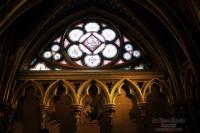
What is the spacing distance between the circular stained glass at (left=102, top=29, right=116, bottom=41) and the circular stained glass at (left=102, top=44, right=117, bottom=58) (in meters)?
0.22

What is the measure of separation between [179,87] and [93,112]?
2223 mm

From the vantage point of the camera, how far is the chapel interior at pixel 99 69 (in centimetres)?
755

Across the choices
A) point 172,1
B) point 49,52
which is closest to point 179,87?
point 172,1

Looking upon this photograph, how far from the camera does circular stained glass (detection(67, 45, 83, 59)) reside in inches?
352

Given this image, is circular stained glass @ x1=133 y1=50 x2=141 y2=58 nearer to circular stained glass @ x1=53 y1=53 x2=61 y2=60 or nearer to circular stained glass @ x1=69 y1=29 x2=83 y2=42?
circular stained glass @ x1=69 y1=29 x2=83 y2=42

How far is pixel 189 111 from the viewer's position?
742 centimetres

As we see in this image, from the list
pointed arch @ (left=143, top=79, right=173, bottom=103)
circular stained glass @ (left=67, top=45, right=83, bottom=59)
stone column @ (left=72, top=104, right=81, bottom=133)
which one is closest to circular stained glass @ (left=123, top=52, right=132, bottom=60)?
pointed arch @ (left=143, top=79, right=173, bottom=103)

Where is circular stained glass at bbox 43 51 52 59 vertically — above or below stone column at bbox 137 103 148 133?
above

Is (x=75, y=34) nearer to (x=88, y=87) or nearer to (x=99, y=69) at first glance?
(x=99, y=69)

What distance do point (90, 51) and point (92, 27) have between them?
2.59 ft

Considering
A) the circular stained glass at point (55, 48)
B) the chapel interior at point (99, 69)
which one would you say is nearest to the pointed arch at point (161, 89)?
the chapel interior at point (99, 69)

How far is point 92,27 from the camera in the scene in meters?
9.35

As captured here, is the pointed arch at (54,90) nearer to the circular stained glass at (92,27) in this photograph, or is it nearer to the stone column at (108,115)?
the stone column at (108,115)

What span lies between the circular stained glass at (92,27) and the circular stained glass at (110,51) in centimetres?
62
